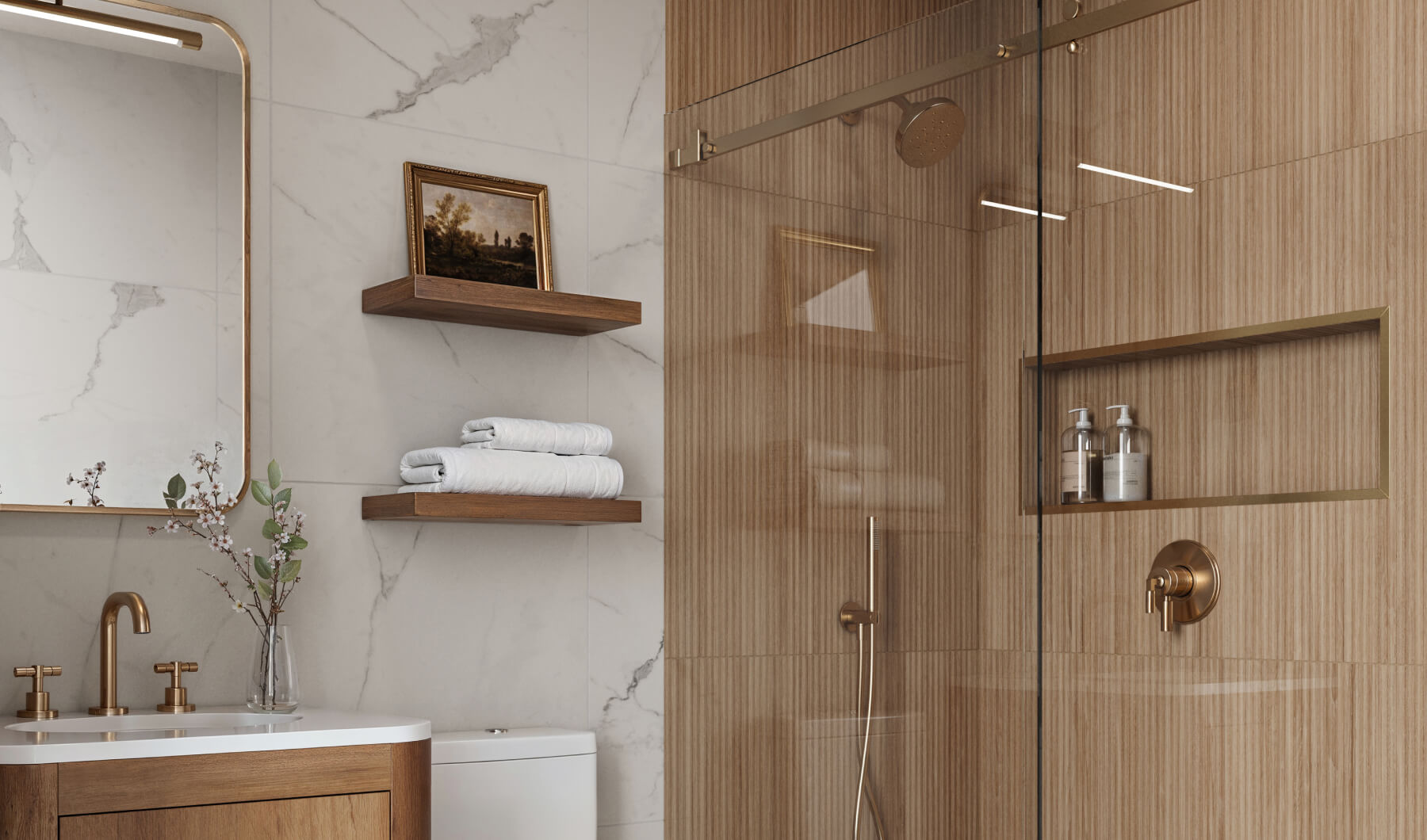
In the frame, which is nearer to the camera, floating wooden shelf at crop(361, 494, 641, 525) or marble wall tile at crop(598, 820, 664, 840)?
floating wooden shelf at crop(361, 494, 641, 525)

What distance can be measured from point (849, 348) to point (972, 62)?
0.47m

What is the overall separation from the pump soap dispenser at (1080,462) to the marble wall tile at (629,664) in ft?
2.70

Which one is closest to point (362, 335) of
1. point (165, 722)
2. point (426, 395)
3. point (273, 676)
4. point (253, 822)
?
point (426, 395)

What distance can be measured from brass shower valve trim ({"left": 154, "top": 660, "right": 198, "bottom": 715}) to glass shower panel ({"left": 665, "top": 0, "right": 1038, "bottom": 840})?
0.90 meters

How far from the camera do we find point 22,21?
1.93m

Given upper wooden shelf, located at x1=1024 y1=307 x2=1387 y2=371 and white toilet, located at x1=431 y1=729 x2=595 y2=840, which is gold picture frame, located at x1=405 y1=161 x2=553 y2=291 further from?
upper wooden shelf, located at x1=1024 y1=307 x2=1387 y2=371

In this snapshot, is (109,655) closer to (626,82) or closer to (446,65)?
(446,65)

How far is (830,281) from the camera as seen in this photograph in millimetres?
2133

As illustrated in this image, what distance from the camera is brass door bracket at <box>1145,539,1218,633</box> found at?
2100 millimetres

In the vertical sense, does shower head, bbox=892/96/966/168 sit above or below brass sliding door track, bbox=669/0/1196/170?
below

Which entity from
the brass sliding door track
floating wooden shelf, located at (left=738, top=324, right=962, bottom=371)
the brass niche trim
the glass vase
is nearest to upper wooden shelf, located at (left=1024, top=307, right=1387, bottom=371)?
the brass niche trim

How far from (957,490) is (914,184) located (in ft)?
1.54

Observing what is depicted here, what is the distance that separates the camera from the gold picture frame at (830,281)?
2.06 meters

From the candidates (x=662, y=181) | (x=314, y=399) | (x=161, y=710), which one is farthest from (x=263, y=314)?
(x=662, y=181)
